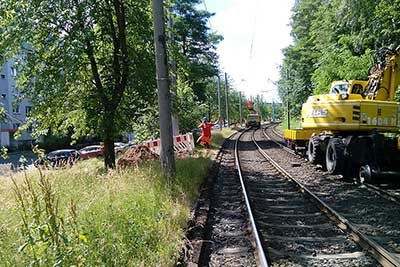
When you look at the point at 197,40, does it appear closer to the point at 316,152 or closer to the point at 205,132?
the point at 205,132

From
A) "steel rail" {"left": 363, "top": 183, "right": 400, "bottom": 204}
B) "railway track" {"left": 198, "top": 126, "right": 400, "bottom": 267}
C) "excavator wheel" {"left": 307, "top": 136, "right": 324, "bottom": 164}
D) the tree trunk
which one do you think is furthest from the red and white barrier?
"steel rail" {"left": 363, "top": 183, "right": 400, "bottom": 204}

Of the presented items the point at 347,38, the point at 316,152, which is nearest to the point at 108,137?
the point at 316,152

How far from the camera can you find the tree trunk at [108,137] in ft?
46.5

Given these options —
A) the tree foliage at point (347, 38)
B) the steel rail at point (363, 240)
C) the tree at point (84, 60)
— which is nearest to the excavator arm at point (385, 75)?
the tree foliage at point (347, 38)

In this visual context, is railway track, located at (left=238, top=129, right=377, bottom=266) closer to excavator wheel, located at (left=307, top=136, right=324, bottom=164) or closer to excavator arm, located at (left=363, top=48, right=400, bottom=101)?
excavator arm, located at (left=363, top=48, right=400, bottom=101)

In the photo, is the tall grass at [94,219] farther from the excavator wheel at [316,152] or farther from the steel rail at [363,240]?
the excavator wheel at [316,152]

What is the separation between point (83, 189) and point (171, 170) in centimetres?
219

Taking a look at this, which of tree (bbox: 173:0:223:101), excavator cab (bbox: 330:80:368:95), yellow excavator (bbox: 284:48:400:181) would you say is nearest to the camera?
yellow excavator (bbox: 284:48:400:181)

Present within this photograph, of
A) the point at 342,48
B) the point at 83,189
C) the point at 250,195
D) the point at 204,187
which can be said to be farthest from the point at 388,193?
the point at 342,48

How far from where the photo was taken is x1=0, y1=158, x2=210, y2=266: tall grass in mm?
4215

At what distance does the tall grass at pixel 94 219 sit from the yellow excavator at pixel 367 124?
487 cm

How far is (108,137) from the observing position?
14.4m

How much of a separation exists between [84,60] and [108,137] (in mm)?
2567

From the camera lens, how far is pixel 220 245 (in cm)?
666
